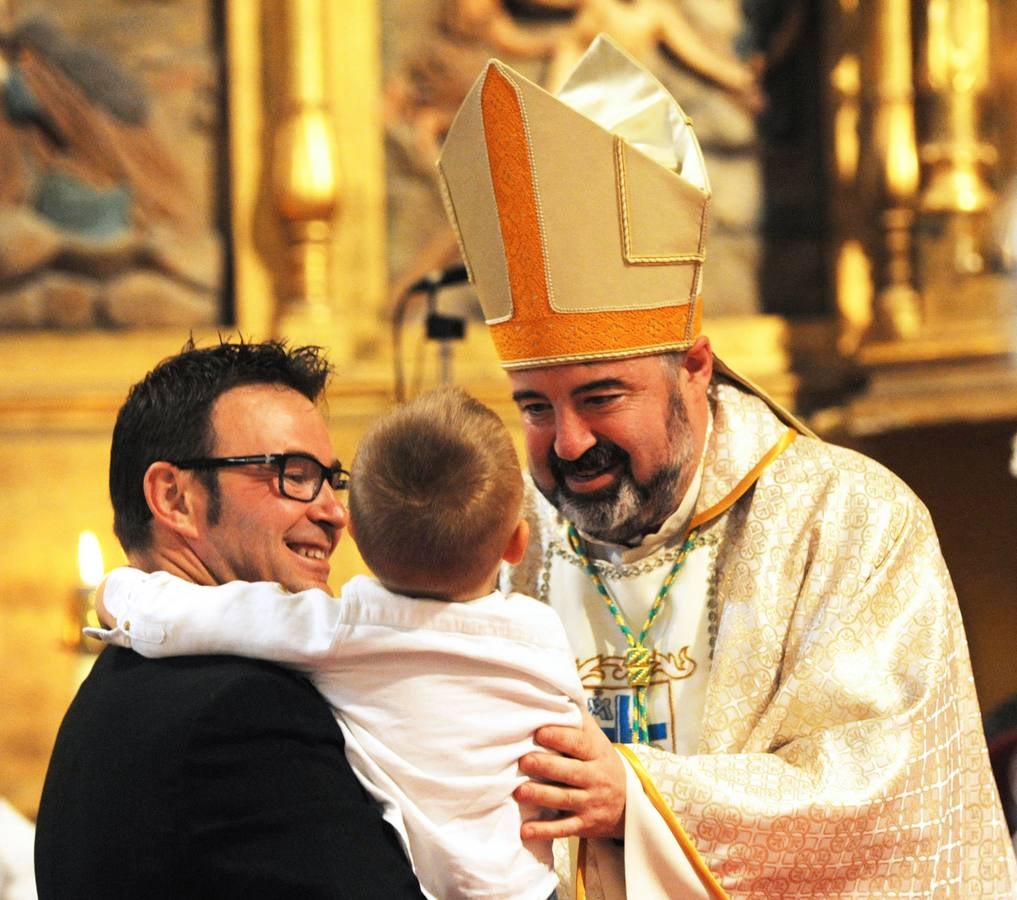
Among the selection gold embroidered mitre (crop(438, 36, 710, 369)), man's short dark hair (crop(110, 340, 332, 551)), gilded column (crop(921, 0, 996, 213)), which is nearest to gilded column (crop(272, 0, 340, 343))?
gilded column (crop(921, 0, 996, 213))

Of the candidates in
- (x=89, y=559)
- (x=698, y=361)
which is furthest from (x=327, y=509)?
(x=89, y=559)

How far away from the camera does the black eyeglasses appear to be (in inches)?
83.7

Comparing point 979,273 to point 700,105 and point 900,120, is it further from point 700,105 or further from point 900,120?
point 700,105

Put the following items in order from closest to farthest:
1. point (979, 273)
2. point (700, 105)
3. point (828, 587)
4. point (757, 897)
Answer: point (757, 897), point (828, 587), point (979, 273), point (700, 105)

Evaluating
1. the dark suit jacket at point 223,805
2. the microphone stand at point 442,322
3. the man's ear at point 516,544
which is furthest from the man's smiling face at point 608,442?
the microphone stand at point 442,322

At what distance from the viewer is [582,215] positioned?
2.92m

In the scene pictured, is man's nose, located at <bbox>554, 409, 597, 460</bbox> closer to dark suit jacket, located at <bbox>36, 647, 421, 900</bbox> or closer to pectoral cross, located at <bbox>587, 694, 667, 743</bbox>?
pectoral cross, located at <bbox>587, 694, 667, 743</bbox>

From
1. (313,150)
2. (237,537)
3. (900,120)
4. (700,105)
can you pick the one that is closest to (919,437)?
Answer: (900,120)

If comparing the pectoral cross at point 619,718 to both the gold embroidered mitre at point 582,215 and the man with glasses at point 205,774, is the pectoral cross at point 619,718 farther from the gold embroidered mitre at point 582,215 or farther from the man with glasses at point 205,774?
the man with glasses at point 205,774

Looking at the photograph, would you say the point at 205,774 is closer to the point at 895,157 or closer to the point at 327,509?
the point at 327,509

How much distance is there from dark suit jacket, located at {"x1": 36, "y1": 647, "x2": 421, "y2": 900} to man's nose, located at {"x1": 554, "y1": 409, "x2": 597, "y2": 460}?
1.00 metres

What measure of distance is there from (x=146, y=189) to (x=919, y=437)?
2761 mm

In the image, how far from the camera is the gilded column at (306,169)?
17.1ft

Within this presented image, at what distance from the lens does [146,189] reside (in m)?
5.36
